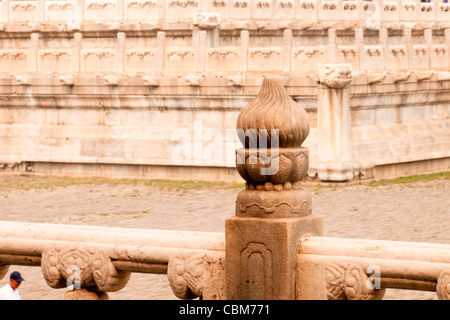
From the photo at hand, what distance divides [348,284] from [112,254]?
1980mm

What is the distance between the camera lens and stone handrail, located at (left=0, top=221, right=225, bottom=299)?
9.13 m

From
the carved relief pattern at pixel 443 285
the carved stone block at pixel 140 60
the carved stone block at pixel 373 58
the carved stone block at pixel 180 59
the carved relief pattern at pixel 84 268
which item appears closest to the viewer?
the carved relief pattern at pixel 443 285

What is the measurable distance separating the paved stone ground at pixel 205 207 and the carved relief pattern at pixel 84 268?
16.5ft

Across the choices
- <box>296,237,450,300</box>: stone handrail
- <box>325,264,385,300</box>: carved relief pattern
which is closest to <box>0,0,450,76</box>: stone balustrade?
<box>296,237,450,300</box>: stone handrail

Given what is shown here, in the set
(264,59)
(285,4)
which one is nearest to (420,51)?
(264,59)

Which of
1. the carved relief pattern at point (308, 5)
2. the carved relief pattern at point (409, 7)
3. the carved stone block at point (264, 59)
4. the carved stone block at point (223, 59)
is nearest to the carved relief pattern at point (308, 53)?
the carved stone block at point (264, 59)

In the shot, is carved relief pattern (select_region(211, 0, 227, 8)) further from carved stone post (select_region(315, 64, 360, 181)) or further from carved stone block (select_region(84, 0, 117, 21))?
carved stone post (select_region(315, 64, 360, 181))

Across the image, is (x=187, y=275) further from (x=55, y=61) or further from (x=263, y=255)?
(x=55, y=61)

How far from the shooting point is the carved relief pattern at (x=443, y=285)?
814cm

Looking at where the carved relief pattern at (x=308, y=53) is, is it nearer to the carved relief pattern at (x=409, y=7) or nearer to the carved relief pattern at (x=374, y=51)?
the carved relief pattern at (x=374, y=51)

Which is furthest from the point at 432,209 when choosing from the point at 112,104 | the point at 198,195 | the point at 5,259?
the point at 5,259

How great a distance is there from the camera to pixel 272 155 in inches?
348

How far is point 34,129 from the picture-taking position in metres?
26.0
